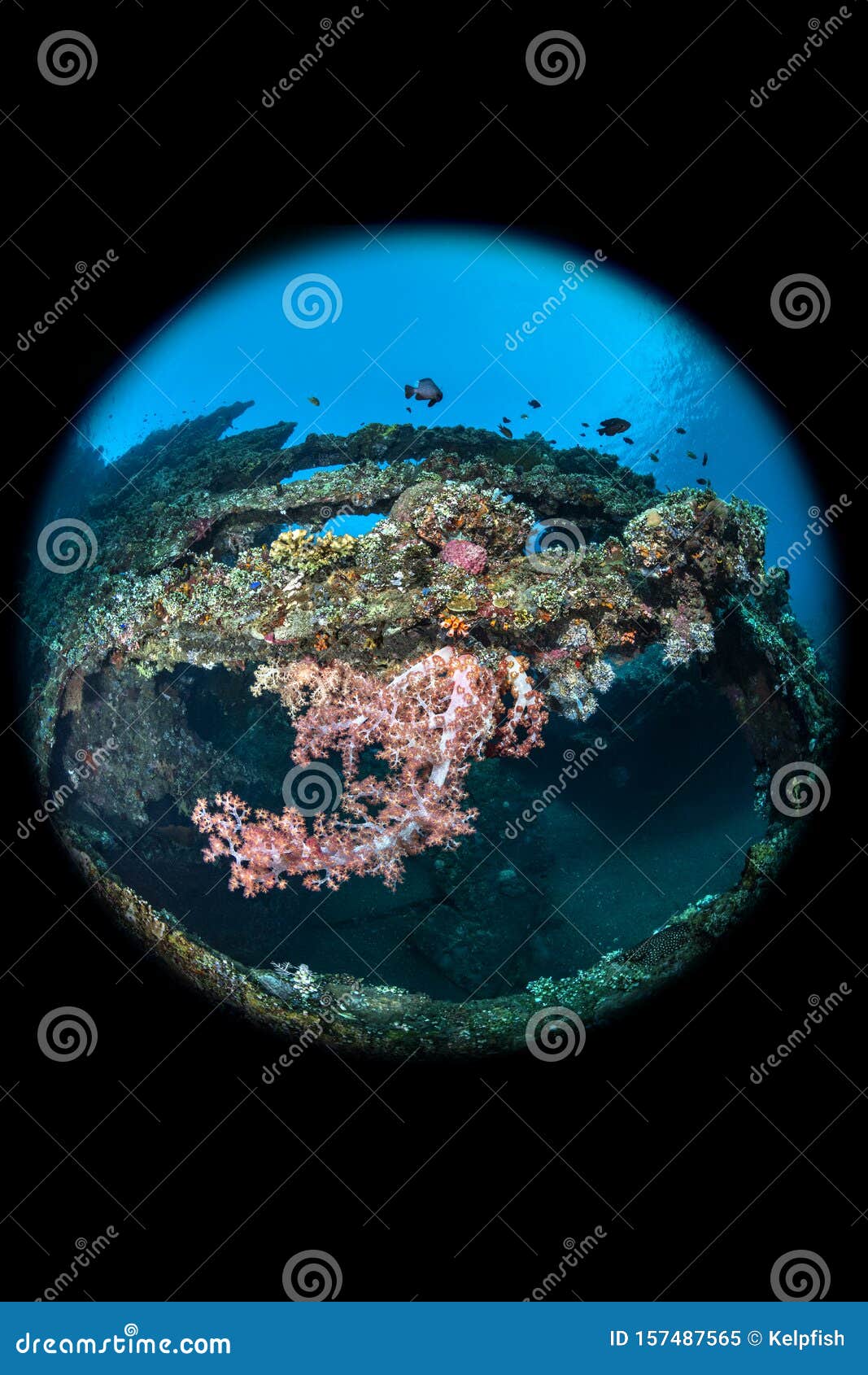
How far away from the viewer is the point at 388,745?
22.7 feet

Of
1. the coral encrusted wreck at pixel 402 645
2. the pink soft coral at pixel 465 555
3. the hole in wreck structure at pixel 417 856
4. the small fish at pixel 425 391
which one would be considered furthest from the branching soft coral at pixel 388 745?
the small fish at pixel 425 391

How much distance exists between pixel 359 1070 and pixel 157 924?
3.11 m

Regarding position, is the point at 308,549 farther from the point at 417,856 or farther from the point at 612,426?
the point at 417,856

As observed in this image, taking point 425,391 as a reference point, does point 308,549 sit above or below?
below

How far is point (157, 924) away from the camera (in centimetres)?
651

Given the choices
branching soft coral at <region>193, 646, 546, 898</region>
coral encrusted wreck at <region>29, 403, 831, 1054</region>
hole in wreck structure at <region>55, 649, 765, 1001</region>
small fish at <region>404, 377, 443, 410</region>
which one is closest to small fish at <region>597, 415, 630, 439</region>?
coral encrusted wreck at <region>29, 403, 831, 1054</region>

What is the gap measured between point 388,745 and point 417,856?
667cm

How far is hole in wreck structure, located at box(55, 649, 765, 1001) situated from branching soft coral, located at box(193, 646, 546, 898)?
8.36 feet

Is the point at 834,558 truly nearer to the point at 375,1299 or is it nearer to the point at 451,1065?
the point at 451,1065

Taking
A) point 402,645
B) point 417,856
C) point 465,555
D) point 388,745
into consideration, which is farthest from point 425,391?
point 417,856

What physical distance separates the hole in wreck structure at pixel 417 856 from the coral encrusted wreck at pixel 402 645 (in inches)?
28.2

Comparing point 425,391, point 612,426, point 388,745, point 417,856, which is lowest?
point 417,856

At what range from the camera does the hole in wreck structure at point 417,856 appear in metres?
10.0

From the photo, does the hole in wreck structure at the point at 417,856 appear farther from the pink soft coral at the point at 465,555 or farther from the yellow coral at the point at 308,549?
the yellow coral at the point at 308,549
